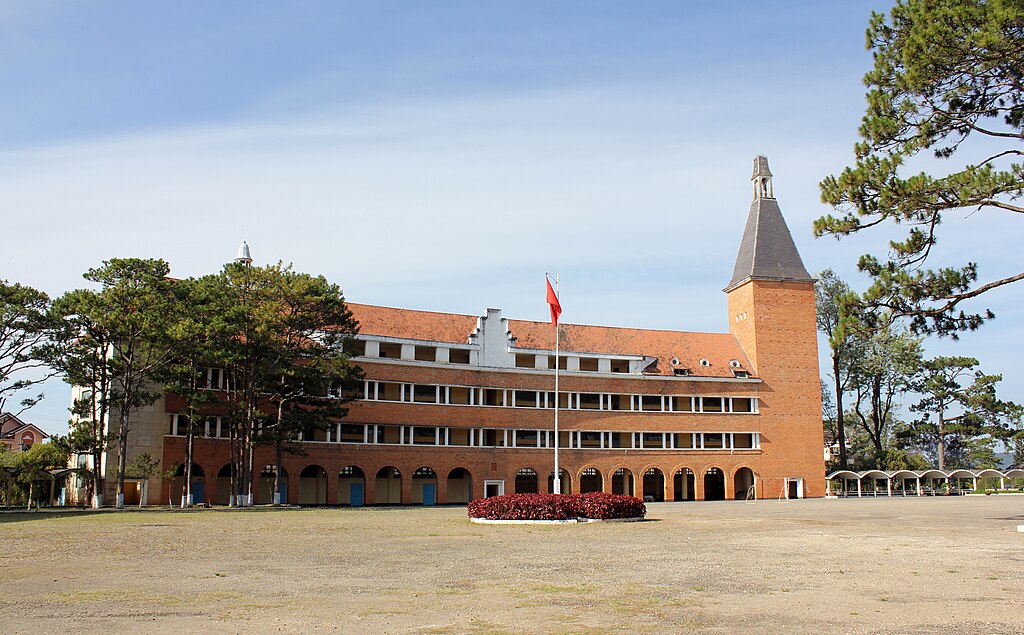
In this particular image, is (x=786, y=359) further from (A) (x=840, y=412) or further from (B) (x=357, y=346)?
(B) (x=357, y=346)

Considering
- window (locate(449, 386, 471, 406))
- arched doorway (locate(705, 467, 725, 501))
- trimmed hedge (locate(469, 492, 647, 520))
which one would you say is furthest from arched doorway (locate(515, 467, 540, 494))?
trimmed hedge (locate(469, 492, 647, 520))

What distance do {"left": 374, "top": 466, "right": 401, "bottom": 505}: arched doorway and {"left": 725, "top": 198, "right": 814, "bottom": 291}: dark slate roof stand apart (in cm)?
2912

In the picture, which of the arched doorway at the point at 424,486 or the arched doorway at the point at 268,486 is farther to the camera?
the arched doorway at the point at 424,486

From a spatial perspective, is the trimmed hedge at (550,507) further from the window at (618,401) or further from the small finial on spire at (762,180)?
the small finial on spire at (762,180)

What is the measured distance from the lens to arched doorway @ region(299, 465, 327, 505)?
54.1 metres

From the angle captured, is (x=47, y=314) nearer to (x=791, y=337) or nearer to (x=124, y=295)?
(x=124, y=295)

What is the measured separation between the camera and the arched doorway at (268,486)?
51575 millimetres

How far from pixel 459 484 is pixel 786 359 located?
25.7 m

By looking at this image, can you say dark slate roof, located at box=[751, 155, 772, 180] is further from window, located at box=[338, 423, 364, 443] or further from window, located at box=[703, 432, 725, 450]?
window, located at box=[338, 423, 364, 443]

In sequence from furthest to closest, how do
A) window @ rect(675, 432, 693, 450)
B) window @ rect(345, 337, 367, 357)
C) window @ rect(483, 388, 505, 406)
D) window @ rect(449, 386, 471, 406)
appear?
window @ rect(675, 432, 693, 450) < window @ rect(483, 388, 505, 406) < window @ rect(449, 386, 471, 406) < window @ rect(345, 337, 367, 357)

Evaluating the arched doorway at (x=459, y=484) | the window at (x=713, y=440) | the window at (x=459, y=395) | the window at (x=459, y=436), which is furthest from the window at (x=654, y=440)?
the window at (x=459, y=395)

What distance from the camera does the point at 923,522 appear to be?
2823 centimetres

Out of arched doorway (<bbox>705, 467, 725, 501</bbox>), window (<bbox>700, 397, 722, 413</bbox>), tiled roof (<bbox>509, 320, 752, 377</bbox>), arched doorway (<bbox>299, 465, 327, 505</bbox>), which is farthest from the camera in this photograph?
arched doorway (<bbox>705, 467, 725, 501</bbox>)

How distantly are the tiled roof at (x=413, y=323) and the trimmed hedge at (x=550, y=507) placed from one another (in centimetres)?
2854
